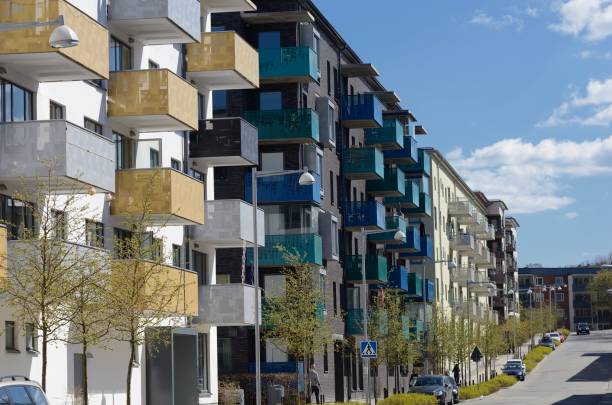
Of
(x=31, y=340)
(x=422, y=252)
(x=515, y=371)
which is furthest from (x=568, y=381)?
(x=31, y=340)

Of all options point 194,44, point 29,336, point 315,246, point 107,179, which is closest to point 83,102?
point 107,179

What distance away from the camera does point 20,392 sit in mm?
19625

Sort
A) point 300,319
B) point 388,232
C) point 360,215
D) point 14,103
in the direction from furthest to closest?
point 388,232, point 360,215, point 300,319, point 14,103

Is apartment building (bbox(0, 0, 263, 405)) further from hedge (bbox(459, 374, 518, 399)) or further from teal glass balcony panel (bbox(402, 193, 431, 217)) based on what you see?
teal glass balcony panel (bbox(402, 193, 431, 217))

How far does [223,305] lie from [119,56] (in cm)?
973

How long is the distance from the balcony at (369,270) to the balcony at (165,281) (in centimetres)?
3087

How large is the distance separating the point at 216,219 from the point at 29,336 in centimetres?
1326

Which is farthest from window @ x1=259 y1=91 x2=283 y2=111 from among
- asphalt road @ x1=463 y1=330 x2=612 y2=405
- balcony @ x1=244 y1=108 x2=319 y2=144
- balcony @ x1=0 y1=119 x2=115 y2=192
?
balcony @ x1=0 y1=119 x2=115 y2=192

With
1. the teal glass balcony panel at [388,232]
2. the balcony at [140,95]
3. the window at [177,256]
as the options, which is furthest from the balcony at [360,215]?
the balcony at [140,95]

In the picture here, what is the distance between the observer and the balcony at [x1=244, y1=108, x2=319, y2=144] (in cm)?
6166

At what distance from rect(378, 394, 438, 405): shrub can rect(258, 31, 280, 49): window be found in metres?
17.3

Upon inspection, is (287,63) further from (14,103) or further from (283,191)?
(14,103)

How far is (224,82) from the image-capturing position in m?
45.9

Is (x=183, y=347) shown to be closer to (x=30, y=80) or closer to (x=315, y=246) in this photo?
(x=30, y=80)
